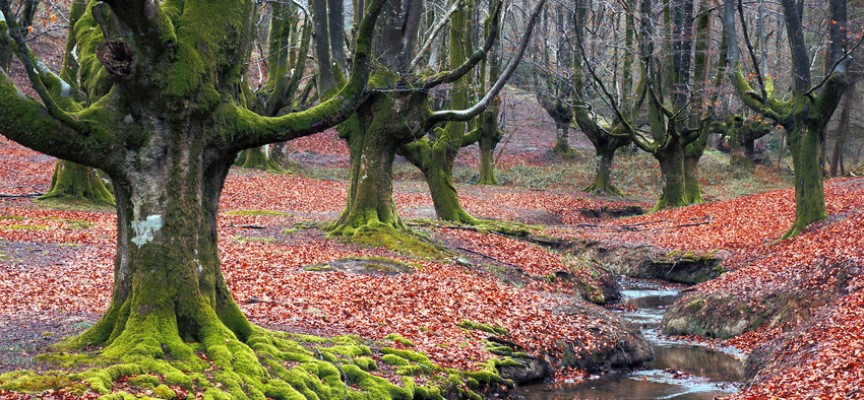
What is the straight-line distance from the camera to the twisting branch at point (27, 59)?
21.2 feet

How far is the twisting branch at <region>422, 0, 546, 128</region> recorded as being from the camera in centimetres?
1347

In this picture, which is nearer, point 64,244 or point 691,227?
point 64,244

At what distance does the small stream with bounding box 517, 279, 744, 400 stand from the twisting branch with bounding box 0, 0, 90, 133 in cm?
671

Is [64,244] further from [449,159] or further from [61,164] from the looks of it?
[449,159]

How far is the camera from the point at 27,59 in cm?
662

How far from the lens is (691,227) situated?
77.3 feet

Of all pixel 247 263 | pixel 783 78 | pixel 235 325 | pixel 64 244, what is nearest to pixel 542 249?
pixel 247 263

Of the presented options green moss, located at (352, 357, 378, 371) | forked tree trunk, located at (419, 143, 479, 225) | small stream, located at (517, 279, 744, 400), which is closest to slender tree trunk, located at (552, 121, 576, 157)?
forked tree trunk, located at (419, 143, 479, 225)

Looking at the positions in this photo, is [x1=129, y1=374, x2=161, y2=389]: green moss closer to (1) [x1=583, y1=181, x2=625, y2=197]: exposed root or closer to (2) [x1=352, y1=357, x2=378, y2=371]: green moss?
(2) [x1=352, y1=357, x2=378, y2=371]: green moss

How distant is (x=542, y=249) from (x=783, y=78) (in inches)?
1112

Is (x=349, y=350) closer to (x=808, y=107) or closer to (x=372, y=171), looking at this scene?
(x=372, y=171)

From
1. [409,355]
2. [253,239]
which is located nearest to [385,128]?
[253,239]

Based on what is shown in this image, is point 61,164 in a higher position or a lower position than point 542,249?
higher

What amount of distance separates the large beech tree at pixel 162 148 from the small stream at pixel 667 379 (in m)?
4.69
